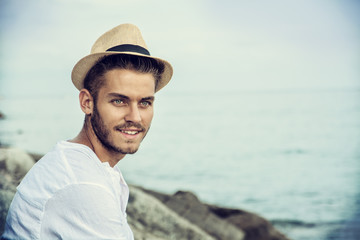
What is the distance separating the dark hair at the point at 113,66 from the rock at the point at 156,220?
243 centimetres

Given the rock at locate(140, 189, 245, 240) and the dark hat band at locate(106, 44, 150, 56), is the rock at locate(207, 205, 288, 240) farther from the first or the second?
the dark hat band at locate(106, 44, 150, 56)

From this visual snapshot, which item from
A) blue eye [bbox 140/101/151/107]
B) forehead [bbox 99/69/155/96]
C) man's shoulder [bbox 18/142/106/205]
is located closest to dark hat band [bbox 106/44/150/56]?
forehead [bbox 99/69/155/96]

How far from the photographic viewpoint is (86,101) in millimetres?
2287

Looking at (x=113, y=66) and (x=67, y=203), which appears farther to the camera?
(x=113, y=66)

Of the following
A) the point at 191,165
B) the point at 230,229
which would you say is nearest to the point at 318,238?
the point at 230,229

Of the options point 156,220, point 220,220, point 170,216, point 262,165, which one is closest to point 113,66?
point 156,220

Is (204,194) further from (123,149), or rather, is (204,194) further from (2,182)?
(123,149)

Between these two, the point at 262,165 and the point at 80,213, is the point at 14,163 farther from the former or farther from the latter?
the point at 262,165

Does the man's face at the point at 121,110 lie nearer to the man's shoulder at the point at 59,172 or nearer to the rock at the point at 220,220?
the man's shoulder at the point at 59,172

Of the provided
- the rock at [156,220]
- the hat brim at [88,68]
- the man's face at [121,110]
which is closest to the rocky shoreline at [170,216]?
the rock at [156,220]

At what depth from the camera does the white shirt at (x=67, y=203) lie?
176cm

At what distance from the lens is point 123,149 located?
7.35 ft

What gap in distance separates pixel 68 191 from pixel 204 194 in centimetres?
1625

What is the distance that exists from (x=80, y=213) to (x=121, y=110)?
62 cm
